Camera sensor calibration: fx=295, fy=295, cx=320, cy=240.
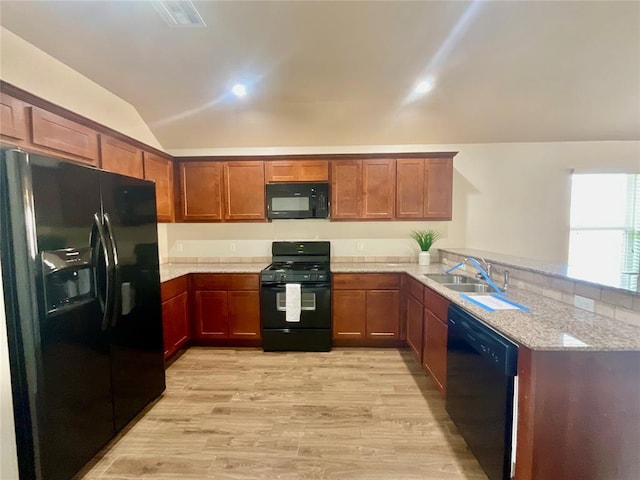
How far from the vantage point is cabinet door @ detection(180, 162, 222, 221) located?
379cm

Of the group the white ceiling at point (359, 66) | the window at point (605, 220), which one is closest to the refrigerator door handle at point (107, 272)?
the white ceiling at point (359, 66)

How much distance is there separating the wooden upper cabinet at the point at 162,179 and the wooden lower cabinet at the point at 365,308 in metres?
2.17

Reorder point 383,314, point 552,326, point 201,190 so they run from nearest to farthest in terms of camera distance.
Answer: point 552,326
point 383,314
point 201,190

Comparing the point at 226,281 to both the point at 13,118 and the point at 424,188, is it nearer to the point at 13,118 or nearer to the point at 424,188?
the point at 13,118

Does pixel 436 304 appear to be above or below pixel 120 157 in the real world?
below

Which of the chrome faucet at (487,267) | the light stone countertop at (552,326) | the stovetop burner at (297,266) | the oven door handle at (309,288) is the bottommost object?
the oven door handle at (309,288)

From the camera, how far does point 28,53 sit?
7.39ft

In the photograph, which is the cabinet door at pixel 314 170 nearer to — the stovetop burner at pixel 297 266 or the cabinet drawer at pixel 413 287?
the stovetop burner at pixel 297 266

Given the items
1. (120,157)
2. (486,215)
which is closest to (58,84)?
(120,157)

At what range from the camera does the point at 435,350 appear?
98.3 inches

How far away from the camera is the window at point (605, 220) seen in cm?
397

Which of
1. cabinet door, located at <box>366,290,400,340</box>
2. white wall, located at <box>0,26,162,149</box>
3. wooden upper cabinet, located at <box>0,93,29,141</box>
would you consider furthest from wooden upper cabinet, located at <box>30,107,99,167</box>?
cabinet door, located at <box>366,290,400,340</box>

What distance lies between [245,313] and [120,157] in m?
2.05

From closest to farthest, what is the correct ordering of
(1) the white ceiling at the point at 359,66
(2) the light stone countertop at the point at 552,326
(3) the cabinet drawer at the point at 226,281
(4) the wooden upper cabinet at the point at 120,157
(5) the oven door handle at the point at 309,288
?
(2) the light stone countertop at the point at 552,326, (1) the white ceiling at the point at 359,66, (4) the wooden upper cabinet at the point at 120,157, (5) the oven door handle at the point at 309,288, (3) the cabinet drawer at the point at 226,281
